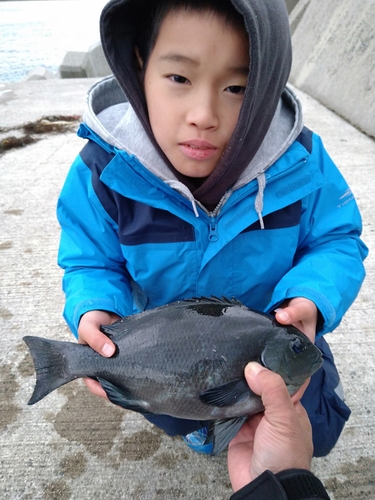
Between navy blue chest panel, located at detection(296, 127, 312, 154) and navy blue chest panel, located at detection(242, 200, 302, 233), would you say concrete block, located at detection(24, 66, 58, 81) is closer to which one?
navy blue chest panel, located at detection(296, 127, 312, 154)

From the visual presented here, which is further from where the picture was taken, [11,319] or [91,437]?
[11,319]

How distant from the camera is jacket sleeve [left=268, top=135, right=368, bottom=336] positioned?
1.51 meters

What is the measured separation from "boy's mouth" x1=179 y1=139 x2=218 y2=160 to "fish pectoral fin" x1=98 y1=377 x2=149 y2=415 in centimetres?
86

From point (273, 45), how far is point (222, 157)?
0.39 meters

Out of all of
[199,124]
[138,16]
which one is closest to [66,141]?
[138,16]

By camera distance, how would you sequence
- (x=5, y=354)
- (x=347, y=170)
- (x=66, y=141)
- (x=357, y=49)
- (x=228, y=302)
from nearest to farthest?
(x=228, y=302) → (x=5, y=354) → (x=347, y=170) → (x=66, y=141) → (x=357, y=49)

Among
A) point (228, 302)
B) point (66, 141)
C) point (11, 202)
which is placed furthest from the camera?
point (66, 141)

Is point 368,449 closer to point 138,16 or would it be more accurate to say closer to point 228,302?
point 228,302

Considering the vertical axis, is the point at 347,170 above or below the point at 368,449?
above

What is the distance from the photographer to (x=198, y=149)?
1.44m

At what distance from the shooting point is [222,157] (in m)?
1.45

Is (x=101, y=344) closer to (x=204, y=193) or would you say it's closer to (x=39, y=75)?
(x=204, y=193)

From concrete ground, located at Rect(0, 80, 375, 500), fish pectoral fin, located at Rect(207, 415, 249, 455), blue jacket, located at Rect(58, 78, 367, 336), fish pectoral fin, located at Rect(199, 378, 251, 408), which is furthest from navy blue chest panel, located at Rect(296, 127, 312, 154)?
concrete ground, located at Rect(0, 80, 375, 500)

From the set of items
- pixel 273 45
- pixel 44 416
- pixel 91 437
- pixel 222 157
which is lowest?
pixel 44 416
